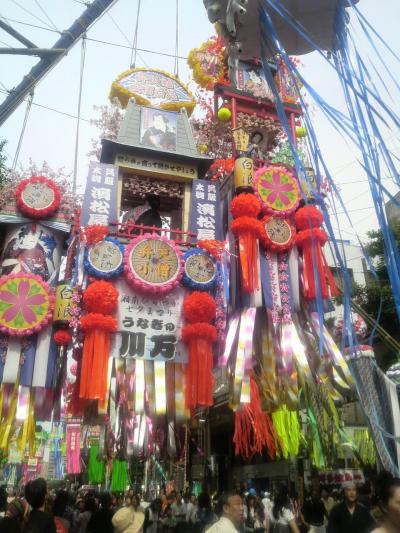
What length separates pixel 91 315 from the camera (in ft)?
21.7

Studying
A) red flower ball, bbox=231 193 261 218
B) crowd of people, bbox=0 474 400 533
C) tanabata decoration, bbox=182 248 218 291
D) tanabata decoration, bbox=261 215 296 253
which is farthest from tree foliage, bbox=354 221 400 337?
tanabata decoration, bbox=182 248 218 291

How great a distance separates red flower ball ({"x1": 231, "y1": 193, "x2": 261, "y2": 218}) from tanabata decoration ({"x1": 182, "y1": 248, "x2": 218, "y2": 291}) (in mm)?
883

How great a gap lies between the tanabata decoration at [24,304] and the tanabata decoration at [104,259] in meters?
0.83

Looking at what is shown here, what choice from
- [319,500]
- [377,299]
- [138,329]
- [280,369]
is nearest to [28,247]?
[138,329]

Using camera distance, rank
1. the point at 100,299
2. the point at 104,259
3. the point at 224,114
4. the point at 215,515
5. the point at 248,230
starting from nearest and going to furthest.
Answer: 1. the point at 215,515
2. the point at 100,299
3. the point at 104,259
4. the point at 248,230
5. the point at 224,114

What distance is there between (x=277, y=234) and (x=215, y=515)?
4.52 meters

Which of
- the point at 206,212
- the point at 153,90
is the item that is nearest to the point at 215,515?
the point at 206,212

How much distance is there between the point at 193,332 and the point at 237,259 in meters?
1.52

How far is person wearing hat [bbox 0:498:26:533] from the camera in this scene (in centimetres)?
395

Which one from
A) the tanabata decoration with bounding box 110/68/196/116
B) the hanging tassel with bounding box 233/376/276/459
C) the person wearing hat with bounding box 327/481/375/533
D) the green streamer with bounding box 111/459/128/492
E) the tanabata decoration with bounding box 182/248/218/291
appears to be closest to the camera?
the person wearing hat with bounding box 327/481/375/533

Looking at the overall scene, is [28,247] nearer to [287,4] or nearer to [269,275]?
[269,275]

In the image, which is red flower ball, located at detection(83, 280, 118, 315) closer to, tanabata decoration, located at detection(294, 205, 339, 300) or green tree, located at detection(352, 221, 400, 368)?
tanabata decoration, located at detection(294, 205, 339, 300)

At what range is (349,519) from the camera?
13.1 ft

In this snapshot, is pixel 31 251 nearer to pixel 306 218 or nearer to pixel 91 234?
pixel 91 234
